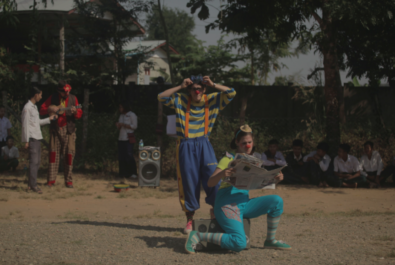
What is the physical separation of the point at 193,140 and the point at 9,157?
24.2ft

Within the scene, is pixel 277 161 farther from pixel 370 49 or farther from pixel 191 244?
pixel 191 244

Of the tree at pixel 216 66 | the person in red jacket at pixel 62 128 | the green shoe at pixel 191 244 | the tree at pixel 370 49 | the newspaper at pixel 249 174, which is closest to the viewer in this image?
the newspaper at pixel 249 174

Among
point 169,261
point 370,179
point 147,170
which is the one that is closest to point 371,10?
point 370,179

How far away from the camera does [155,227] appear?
17.9 ft

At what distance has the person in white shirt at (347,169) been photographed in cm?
895

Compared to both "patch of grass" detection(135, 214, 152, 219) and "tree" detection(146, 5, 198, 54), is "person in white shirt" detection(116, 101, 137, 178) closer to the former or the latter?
"patch of grass" detection(135, 214, 152, 219)

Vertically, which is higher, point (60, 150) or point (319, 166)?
point (60, 150)

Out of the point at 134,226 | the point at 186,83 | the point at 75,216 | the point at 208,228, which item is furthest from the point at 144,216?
the point at 186,83

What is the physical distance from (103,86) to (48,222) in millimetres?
8102

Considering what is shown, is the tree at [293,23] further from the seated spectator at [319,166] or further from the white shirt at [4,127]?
the white shirt at [4,127]

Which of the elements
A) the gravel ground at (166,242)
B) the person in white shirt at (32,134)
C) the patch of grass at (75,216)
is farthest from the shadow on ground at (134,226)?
the person in white shirt at (32,134)

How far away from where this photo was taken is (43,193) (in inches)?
→ 312

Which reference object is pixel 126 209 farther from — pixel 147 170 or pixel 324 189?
pixel 324 189

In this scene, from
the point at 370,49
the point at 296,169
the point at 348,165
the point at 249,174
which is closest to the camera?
the point at 249,174
